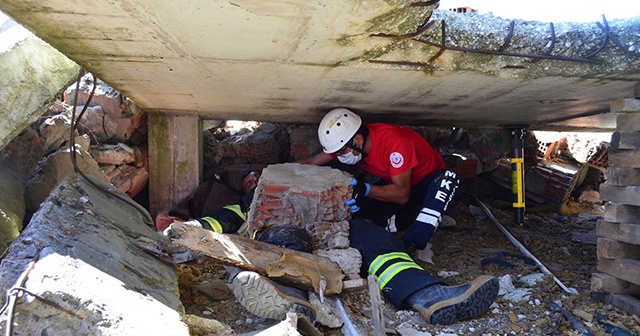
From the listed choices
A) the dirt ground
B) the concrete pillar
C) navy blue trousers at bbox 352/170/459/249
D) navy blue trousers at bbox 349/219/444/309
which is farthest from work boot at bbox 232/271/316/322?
the concrete pillar

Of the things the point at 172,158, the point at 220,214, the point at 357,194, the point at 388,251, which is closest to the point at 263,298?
the point at 388,251

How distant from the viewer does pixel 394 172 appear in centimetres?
435

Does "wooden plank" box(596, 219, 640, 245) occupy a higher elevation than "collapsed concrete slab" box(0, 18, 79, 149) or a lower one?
lower

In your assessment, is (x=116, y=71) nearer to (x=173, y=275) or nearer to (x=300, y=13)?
(x=173, y=275)

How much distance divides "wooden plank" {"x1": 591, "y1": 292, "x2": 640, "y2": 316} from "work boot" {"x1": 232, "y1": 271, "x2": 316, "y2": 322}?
2.23 m

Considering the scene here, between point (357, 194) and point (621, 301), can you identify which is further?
point (357, 194)

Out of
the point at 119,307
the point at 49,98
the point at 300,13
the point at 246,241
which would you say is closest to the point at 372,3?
the point at 300,13

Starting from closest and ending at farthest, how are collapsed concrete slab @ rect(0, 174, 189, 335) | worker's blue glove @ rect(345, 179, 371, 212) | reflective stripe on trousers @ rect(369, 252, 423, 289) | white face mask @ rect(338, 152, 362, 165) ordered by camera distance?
collapsed concrete slab @ rect(0, 174, 189, 335)
reflective stripe on trousers @ rect(369, 252, 423, 289)
worker's blue glove @ rect(345, 179, 371, 212)
white face mask @ rect(338, 152, 362, 165)

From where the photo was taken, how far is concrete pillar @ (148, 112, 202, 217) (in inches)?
189

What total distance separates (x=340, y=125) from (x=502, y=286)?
2.03 m

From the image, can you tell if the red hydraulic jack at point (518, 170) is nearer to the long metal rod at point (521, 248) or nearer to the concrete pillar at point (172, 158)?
the long metal rod at point (521, 248)

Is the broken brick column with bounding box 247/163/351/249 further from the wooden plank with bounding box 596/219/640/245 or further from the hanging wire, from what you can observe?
the wooden plank with bounding box 596/219/640/245

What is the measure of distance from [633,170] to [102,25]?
3502mm

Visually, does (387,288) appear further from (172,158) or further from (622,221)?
(172,158)
